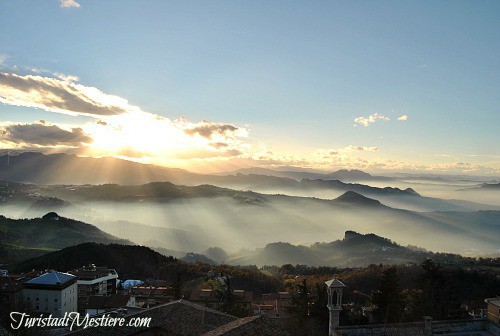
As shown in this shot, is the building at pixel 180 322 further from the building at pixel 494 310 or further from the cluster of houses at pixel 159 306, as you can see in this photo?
the building at pixel 494 310

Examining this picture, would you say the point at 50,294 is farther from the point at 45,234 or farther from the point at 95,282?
the point at 45,234

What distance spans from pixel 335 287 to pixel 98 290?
132 feet

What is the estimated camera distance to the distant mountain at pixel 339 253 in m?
138

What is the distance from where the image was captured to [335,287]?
49.4 ft

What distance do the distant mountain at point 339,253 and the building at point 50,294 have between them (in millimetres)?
108391

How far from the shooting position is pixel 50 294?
3844 centimetres

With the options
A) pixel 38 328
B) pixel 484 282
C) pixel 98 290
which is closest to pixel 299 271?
pixel 484 282

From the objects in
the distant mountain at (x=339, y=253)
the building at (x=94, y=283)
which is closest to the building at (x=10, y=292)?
the building at (x=94, y=283)

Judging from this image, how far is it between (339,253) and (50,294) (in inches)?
5216

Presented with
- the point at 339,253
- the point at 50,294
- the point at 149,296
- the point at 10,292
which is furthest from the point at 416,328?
the point at 339,253

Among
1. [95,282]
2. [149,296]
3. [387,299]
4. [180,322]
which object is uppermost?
[180,322]

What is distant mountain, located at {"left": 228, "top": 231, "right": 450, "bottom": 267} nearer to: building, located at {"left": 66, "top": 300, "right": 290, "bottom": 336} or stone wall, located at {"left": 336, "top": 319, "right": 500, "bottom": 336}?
stone wall, located at {"left": 336, "top": 319, "right": 500, "bottom": 336}

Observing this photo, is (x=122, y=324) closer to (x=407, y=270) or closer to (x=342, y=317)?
(x=342, y=317)

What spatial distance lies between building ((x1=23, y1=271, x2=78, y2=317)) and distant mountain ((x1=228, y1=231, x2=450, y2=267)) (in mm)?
108391
